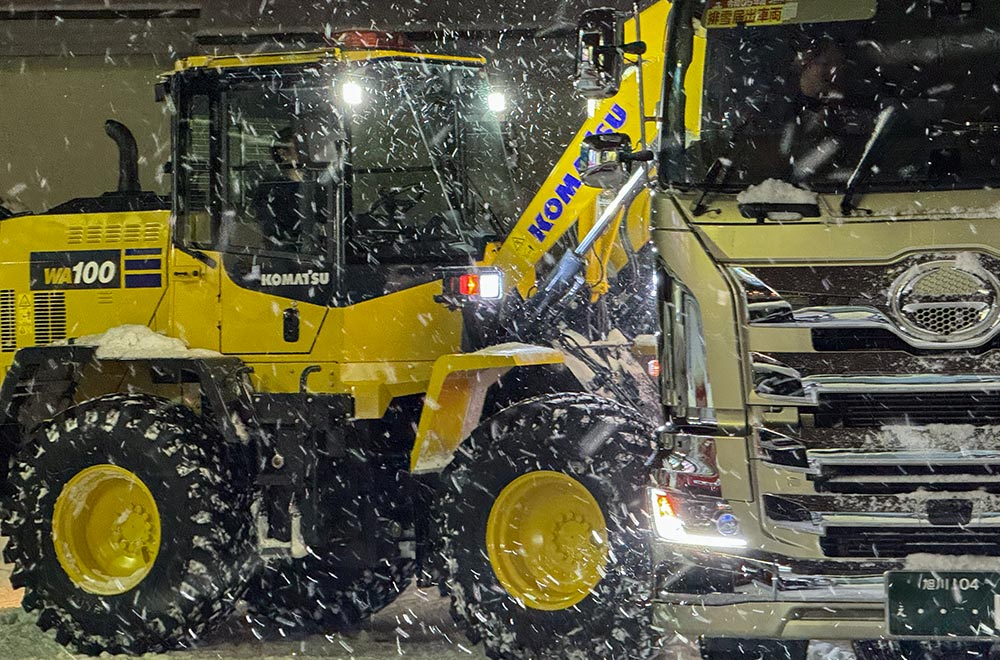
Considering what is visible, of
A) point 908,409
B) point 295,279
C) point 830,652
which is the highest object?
point 295,279

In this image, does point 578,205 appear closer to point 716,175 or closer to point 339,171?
point 339,171

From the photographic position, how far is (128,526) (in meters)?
7.53

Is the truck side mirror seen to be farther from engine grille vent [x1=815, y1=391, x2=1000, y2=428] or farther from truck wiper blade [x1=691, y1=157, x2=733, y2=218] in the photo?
engine grille vent [x1=815, y1=391, x2=1000, y2=428]

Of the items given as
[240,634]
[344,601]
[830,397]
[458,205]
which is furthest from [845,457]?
[240,634]

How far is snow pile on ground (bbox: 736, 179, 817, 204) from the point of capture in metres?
5.63

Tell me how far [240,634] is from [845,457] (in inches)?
156

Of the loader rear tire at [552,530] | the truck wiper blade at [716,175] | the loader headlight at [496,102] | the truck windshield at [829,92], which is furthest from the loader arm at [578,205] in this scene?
the truck wiper blade at [716,175]

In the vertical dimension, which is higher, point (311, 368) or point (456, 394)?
point (311, 368)

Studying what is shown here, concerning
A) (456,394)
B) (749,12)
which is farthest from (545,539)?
(749,12)

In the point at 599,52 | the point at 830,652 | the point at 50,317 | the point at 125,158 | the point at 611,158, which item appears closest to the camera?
the point at 599,52

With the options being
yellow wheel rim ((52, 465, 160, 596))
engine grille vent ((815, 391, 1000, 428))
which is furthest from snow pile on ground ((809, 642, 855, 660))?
yellow wheel rim ((52, 465, 160, 596))

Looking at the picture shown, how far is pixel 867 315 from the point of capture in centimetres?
532

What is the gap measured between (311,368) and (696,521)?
2612mm

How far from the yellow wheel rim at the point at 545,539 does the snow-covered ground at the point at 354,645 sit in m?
0.56
